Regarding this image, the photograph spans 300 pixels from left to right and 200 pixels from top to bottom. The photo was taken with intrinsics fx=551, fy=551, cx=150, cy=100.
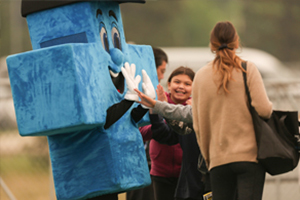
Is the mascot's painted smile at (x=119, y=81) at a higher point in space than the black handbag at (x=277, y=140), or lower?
higher

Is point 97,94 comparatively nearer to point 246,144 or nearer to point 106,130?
point 106,130

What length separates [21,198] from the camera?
6.17 m

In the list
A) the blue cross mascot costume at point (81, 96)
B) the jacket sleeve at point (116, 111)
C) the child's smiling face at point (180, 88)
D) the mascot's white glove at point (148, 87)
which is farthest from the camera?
the child's smiling face at point (180, 88)

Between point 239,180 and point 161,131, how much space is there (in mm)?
954

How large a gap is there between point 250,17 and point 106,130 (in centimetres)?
2122

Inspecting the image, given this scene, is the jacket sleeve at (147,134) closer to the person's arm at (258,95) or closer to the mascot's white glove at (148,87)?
the mascot's white glove at (148,87)

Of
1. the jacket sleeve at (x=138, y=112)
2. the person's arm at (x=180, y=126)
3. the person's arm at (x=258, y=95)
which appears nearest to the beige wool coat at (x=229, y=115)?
the person's arm at (x=258, y=95)

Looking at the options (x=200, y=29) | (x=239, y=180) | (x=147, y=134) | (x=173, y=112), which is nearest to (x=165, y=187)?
(x=147, y=134)

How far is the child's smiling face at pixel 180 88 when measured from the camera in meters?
4.18

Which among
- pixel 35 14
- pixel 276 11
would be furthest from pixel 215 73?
pixel 276 11

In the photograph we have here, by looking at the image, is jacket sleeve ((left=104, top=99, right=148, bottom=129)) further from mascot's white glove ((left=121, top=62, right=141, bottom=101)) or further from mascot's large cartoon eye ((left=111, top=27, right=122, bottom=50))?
mascot's large cartoon eye ((left=111, top=27, right=122, bottom=50))

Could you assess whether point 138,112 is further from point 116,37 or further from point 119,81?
point 116,37

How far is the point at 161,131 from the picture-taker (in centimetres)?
395

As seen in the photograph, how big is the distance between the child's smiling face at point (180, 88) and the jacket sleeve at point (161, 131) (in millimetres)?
280
